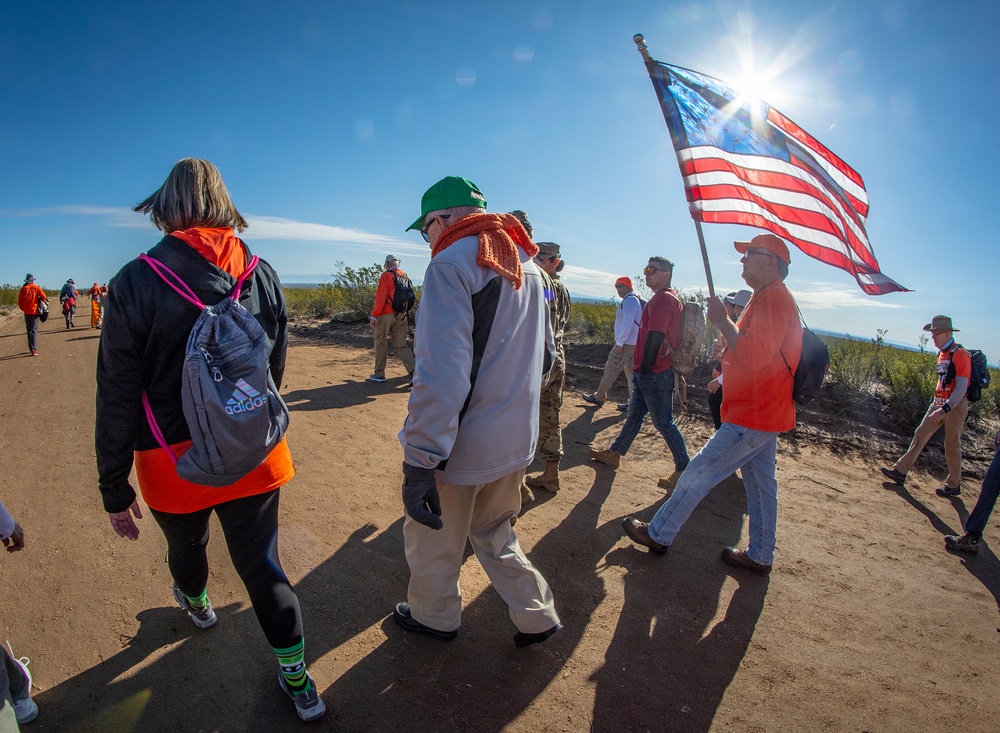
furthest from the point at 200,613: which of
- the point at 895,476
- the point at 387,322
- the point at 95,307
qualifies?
the point at 95,307

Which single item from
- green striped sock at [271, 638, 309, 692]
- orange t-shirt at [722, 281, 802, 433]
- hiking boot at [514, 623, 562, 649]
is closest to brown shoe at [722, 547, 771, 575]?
orange t-shirt at [722, 281, 802, 433]

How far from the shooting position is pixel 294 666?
1.92m

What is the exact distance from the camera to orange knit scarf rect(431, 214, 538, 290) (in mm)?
1854

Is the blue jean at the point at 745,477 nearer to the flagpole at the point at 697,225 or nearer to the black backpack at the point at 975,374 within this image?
the flagpole at the point at 697,225

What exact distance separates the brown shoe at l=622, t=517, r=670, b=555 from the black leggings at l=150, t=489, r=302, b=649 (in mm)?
2290

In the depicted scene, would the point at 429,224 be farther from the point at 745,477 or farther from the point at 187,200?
the point at 745,477

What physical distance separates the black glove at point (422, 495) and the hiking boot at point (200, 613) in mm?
1350

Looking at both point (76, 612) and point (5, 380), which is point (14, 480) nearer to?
point (76, 612)

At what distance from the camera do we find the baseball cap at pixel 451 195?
6.85 feet

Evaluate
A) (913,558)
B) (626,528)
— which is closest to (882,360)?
(913,558)

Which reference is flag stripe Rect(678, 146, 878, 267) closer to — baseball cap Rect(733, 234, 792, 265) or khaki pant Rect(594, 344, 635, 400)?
baseball cap Rect(733, 234, 792, 265)

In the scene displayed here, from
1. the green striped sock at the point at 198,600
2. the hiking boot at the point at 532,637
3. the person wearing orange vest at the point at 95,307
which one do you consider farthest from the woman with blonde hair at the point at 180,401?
the person wearing orange vest at the point at 95,307

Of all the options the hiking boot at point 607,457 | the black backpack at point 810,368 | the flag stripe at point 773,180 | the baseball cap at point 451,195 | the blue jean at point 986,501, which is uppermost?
the flag stripe at point 773,180

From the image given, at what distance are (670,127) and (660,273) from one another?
1.48 m
